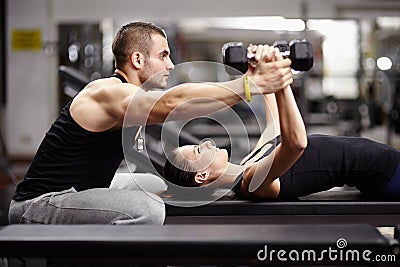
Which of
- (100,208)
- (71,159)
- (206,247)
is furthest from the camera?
(71,159)

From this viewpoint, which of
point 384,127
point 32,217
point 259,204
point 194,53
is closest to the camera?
point 32,217

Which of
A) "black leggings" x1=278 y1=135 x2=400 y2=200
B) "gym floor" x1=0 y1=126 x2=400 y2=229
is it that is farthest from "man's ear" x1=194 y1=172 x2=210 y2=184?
"gym floor" x1=0 y1=126 x2=400 y2=229

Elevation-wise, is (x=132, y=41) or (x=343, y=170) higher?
(x=132, y=41)

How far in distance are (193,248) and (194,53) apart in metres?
6.77

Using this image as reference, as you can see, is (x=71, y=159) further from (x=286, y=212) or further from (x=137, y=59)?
(x=286, y=212)

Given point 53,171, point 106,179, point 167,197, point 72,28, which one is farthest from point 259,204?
point 72,28

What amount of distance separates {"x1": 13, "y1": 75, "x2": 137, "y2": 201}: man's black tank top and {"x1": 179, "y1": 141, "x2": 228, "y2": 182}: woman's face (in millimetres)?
288

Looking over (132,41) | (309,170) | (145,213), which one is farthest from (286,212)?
(132,41)

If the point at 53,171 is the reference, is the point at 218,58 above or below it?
above

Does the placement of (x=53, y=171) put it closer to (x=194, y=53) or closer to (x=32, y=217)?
(x=32, y=217)

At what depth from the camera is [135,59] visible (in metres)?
1.94

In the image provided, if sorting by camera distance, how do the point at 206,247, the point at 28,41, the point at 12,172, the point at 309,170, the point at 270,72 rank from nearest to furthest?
the point at 206,247 < the point at 270,72 < the point at 309,170 < the point at 12,172 < the point at 28,41

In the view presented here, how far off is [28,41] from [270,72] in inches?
254

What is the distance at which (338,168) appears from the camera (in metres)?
2.13
